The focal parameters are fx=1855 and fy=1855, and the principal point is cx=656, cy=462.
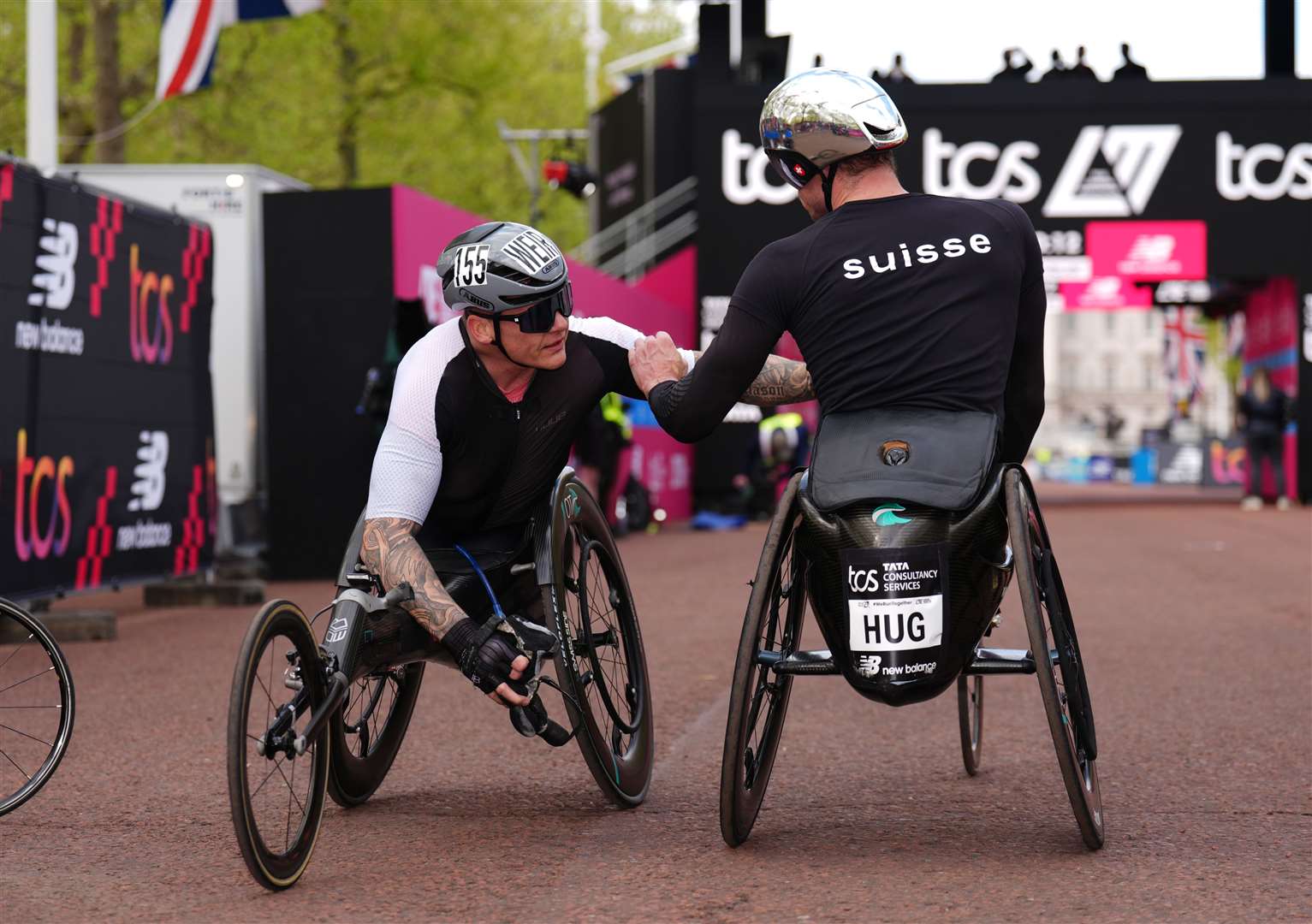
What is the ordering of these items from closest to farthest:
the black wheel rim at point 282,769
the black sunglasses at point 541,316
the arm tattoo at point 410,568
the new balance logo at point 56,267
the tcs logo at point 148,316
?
the black wheel rim at point 282,769, the arm tattoo at point 410,568, the black sunglasses at point 541,316, the new balance logo at point 56,267, the tcs logo at point 148,316

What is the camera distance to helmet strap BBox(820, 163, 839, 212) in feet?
15.1

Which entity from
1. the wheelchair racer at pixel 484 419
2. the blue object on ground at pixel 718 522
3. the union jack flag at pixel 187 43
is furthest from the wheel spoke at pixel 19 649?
the blue object on ground at pixel 718 522

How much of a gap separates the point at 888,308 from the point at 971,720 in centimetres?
181

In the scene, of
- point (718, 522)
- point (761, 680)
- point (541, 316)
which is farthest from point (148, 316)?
point (718, 522)

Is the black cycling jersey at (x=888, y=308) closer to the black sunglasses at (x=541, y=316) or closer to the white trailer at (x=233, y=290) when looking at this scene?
the black sunglasses at (x=541, y=316)

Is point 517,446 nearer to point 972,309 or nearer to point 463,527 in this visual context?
point 463,527

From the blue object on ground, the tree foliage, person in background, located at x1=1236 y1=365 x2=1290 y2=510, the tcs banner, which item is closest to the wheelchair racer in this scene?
the tcs banner

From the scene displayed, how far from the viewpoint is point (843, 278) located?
4469 mm

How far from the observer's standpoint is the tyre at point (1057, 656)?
423 cm

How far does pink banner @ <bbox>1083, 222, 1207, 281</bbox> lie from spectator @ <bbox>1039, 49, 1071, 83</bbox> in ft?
7.58

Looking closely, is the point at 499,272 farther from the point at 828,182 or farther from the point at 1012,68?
the point at 1012,68

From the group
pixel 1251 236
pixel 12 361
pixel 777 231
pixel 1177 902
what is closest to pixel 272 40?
pixel 777 231

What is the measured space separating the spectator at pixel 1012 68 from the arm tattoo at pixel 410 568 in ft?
81.7

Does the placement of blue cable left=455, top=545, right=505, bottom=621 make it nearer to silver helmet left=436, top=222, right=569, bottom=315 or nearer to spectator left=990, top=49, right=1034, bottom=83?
silver helmet left=436, top=222, right=569, bottom=315
